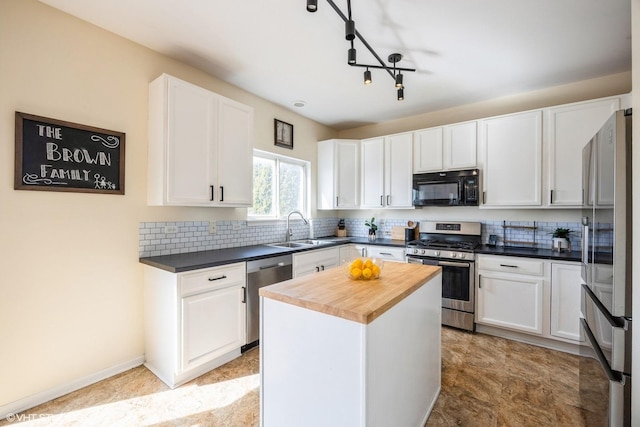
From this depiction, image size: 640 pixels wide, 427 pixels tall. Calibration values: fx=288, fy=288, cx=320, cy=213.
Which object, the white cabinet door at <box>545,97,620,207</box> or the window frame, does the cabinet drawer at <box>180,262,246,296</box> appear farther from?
the white cabinet door at <box>545,97,620,207</box>

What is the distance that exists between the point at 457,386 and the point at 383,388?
1.32 metres

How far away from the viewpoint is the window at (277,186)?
3629 millimetres

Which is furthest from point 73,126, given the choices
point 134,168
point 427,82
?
point 427,82

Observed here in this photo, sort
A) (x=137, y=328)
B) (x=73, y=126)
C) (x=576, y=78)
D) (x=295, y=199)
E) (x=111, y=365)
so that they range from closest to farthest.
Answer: (x=73, y=126) → (x=111, y=365) → (x=137, y=328) → (x=576, y=78) → (x=295, y=199)

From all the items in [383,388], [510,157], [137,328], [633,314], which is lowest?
[137,328]

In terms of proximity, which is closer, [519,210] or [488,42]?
[488,42]

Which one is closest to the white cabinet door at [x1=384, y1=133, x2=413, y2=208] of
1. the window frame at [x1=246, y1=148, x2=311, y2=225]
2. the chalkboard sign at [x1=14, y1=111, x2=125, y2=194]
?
the window frame at [x1=246, y1=148, x2=311, y2=225]

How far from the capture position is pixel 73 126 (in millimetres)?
2096

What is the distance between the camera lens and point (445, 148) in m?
3.64

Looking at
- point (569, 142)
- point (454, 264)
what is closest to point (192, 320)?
point (454, 264)

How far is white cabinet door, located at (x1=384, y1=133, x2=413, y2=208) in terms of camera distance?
12.9ft

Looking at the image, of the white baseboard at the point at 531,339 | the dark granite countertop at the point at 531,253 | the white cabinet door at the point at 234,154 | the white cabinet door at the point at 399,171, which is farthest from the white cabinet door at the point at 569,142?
the white cabinet door at the point at 234,154

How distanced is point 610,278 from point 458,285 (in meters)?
1.94

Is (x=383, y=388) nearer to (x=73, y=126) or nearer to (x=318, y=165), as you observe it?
(x=73, y=126)
